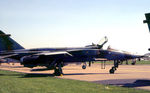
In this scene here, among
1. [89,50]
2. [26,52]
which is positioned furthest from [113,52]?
[26,52]

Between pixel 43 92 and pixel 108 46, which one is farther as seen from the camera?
pixel 108 46

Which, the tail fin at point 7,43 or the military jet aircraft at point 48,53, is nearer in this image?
the military jet aircraft at point 48,53

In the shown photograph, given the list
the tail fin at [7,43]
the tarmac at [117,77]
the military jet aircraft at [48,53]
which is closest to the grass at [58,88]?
the tarmac at [117,77]

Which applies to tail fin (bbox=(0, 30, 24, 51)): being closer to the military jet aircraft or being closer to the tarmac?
the military jet aircraft

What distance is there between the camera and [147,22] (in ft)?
44.1

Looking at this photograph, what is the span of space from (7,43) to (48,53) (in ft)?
20.6

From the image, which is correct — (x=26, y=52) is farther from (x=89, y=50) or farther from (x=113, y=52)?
(x=113, y=52)

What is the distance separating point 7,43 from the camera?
25484mm

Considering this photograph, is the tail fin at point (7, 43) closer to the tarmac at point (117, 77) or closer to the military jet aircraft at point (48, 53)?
the military jet aircraft at point (48, 53)

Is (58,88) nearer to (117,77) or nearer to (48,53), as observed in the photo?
(117,77)

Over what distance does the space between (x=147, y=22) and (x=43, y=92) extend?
26.6 feet

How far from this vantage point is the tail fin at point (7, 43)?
25.4 m

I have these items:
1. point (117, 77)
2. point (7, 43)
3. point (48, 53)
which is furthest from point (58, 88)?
point (7, 43)

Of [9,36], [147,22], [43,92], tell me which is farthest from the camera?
[9,36]
